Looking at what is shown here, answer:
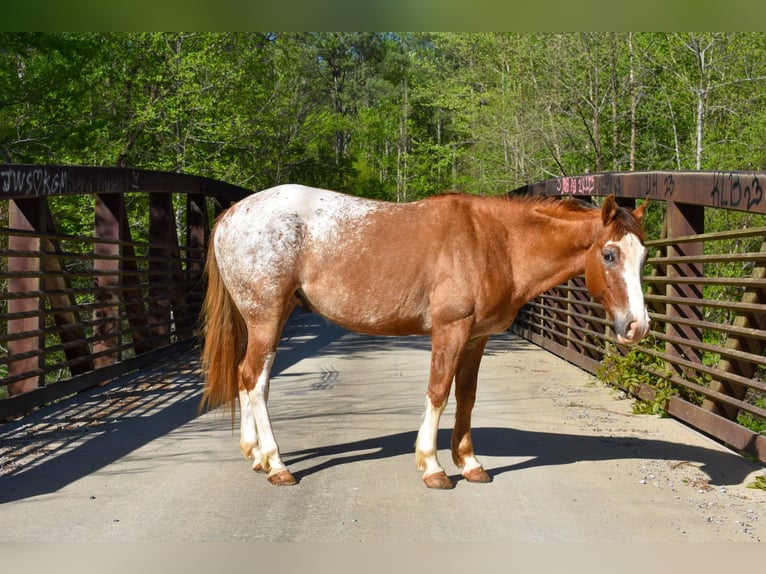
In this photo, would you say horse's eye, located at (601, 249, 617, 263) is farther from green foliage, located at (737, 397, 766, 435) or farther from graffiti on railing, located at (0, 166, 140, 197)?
green foliage, located at (737, 397, 766, 435)

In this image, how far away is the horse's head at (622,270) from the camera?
515 cm

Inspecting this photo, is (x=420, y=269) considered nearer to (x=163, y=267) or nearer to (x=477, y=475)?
(x=477, y=475)

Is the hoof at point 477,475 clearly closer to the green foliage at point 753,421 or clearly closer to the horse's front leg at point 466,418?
the horse's front leg at point 466,418

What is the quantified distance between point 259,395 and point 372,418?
211 centimetres

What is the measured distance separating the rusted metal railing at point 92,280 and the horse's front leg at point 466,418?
383 cm

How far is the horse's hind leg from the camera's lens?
5.51m

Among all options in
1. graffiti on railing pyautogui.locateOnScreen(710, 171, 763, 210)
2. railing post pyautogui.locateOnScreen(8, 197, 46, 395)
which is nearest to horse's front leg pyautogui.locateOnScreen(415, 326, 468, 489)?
graffiti on railing pyautogui.locateOnScreen(710, 171, 763, 210)

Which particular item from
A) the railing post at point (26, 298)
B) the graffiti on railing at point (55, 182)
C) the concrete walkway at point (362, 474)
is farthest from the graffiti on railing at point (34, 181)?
the concrete walkway at point (362, 474)

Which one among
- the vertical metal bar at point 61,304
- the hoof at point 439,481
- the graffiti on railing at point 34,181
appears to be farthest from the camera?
the vertical metal bar at point 61,304

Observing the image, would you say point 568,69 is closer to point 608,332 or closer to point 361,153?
point 608,332

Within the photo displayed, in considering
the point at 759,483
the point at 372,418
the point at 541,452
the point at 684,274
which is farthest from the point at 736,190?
the point at 372,418

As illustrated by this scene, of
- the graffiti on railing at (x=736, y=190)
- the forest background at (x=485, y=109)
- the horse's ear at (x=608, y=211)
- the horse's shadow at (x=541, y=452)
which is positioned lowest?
the horse's shadow at (x=541, y=452)

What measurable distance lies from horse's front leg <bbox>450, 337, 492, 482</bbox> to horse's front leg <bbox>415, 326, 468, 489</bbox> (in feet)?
0.49
